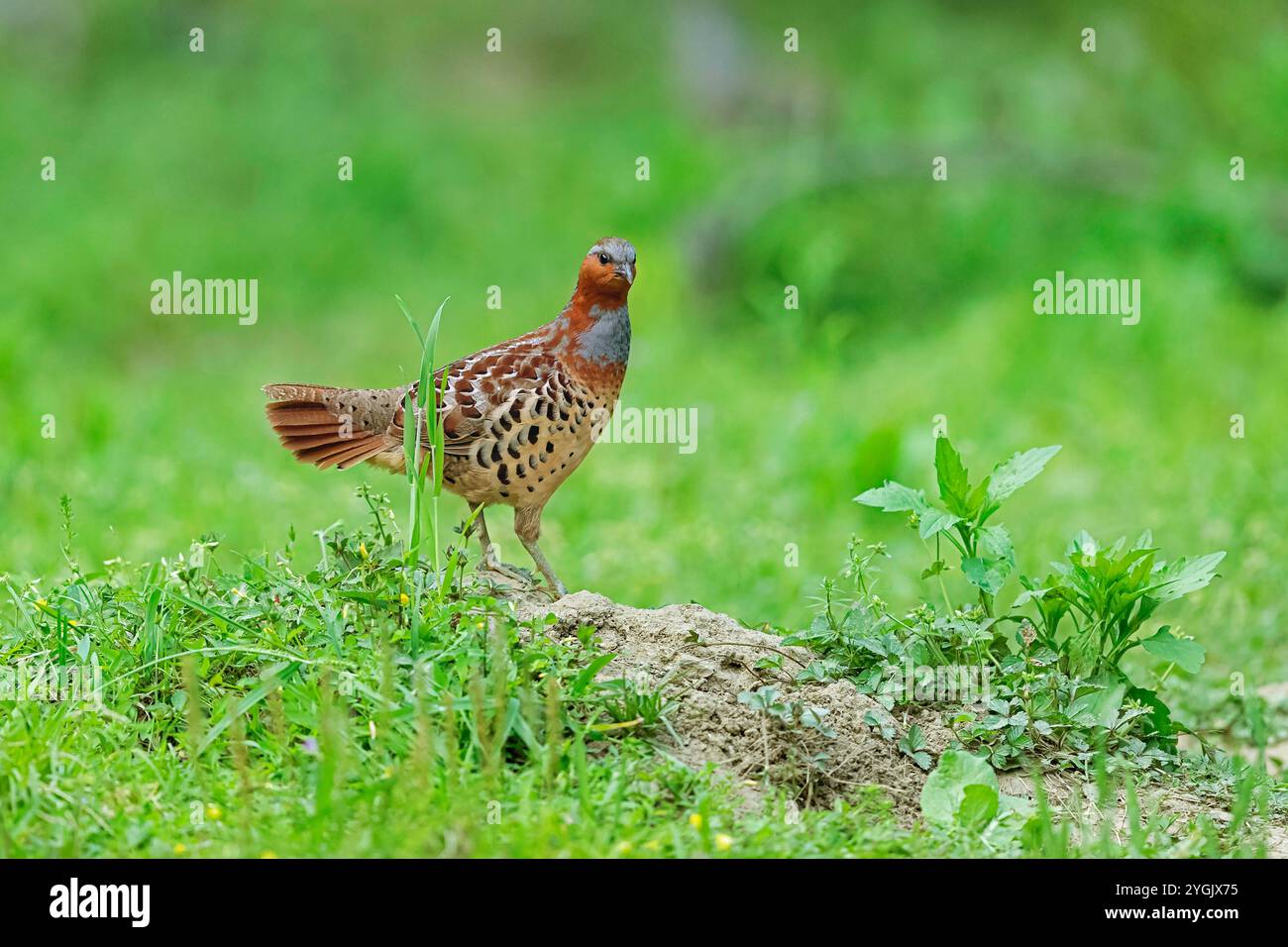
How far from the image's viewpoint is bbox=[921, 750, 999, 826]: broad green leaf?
3732mm

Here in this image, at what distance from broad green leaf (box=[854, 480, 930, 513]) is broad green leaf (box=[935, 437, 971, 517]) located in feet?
0.23

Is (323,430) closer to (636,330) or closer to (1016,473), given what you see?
(1016,473)

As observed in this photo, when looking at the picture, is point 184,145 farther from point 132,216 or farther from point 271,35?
point 271,35

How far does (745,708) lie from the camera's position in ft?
12.8

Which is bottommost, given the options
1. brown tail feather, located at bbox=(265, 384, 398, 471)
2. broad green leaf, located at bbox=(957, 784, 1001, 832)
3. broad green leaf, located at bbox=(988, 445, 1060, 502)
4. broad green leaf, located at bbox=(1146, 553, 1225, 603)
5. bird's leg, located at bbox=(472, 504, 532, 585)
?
broad green leaf, located at bbox=(957, 784, 1001, 832)

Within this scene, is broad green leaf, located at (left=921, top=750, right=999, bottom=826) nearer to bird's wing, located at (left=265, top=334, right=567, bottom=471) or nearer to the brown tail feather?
bird's wing, located at (left=265, top=334, right=567, bottom=471)

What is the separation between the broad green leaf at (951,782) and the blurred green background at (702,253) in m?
2.13

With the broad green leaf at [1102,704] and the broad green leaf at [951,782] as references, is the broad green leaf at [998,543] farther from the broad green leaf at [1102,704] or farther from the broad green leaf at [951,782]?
the broad green leaf at [951,782]

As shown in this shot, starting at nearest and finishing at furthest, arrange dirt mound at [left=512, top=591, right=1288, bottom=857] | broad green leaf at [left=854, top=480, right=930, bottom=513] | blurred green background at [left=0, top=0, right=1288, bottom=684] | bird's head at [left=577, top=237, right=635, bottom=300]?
dirt mound at [left=512, top=591, right=1288, bottom=857]
broad green leaf at [left=854, top=480, right=930, bottom=513]
bird's head at [left=577, top=237, right=635, bottom=300]
blurred green background at [left=0, top=0, right=1288, bottom=684]

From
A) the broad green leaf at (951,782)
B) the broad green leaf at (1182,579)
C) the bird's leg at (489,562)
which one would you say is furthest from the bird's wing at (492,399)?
the broad green leaf at (1182,579)

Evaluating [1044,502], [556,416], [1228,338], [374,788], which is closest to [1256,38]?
[1228,338]

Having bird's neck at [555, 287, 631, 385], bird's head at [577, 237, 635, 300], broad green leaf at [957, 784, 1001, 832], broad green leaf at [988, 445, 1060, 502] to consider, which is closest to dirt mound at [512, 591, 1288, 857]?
broad green leaf at [957, 784, 1001, 832]

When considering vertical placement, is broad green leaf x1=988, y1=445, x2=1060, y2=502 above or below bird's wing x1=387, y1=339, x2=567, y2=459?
below

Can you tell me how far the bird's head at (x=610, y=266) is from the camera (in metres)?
4.53
